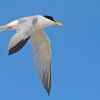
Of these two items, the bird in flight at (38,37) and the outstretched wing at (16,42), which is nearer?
the outstretched wing at (16,42)

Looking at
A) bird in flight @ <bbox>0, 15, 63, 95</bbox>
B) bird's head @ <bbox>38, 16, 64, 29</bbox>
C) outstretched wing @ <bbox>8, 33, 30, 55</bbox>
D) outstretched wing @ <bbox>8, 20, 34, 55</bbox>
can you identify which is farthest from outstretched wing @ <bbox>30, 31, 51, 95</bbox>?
outstretched wing @ <bbox>8, 33, 30, 55</bbox>

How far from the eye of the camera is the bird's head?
13.3m

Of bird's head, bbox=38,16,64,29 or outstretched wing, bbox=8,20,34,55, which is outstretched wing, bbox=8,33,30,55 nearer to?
outstretched wing, bbox=8,20,34,55

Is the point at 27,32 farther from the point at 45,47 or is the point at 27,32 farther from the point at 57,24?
the point at 45,47

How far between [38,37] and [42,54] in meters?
0.60

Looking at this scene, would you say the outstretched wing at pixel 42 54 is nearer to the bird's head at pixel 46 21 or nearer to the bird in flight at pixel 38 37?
the bird in flight at pixel 38 37

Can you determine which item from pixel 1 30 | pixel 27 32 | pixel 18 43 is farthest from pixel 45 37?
pixel 18 43

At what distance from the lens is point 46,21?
13422mm

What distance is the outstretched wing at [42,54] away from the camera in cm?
1354

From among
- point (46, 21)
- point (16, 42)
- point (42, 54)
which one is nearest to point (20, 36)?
point (16, 42)

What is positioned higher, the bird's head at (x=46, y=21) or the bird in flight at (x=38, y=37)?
the bird's head at (x=46, y=21)

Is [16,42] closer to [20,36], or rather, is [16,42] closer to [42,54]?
[20,36]

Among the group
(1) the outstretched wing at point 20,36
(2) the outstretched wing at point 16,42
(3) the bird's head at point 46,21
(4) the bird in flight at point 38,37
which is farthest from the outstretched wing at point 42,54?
(2) the outstretched wing at point 16,42

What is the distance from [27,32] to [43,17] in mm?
2734
